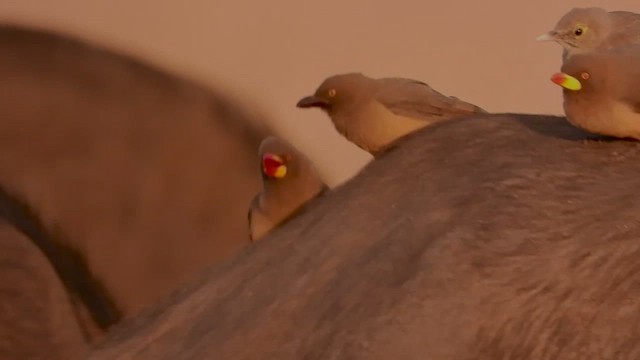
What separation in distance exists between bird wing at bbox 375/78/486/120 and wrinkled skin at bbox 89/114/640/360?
0.04 meters

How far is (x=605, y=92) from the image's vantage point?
558mm

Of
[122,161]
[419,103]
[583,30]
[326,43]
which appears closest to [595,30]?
[583,30]

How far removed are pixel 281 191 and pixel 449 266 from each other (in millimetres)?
249

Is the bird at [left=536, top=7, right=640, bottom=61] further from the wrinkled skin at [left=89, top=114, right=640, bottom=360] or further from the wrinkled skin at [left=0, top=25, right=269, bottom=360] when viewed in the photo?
the wrinkled skin at [left=0, top=25, right=269, bottom=360]

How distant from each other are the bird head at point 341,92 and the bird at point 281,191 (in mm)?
45

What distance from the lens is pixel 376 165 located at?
0.69 m

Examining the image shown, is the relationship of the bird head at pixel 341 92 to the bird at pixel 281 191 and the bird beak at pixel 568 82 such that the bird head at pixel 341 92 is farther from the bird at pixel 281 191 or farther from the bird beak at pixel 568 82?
the bird beak at pixel 568 82

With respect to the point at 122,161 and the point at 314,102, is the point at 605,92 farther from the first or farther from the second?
the point at 122,161

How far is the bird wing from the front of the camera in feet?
2.43

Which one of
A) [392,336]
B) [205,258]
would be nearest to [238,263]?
[392,336]

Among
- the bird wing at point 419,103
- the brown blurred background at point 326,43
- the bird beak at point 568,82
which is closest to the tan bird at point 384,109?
the bird wing at point 419,103

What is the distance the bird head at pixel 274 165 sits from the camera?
0.76 metres

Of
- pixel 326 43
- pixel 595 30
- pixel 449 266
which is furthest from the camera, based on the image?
pixel 326 43

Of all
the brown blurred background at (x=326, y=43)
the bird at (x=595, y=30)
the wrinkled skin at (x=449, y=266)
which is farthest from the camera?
the brown blurred background at (x=326, y=43)
